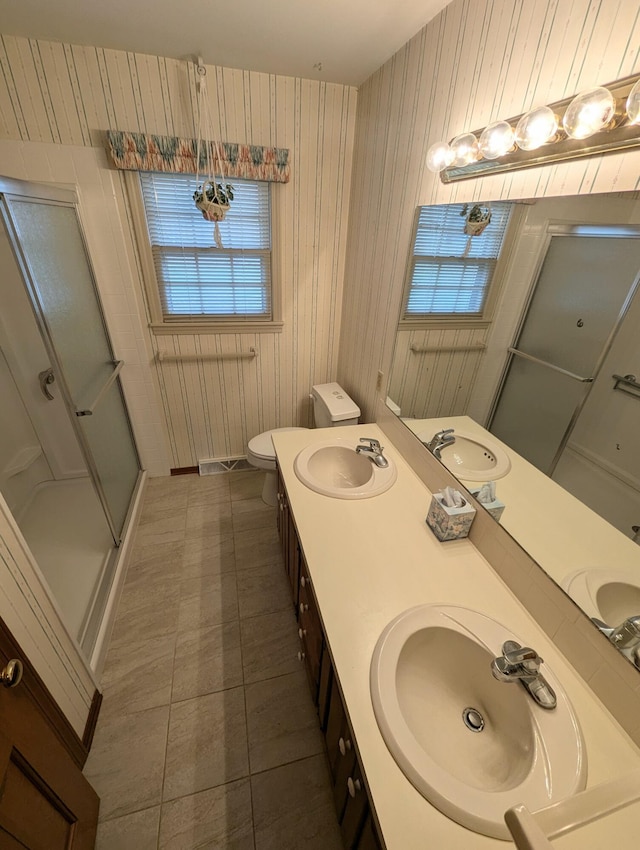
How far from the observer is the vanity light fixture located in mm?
678

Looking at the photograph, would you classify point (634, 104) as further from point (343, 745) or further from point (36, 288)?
point (36, 288)

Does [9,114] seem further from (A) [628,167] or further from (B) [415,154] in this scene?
(A) [628,167]

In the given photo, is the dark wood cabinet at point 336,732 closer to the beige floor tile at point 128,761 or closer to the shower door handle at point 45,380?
the beige floor tile at point 128,761

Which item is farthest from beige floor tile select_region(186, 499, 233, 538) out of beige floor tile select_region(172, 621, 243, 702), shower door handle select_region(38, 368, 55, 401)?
shower door handle select_region(38, 368, 55, 401)

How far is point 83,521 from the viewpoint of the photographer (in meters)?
2.15

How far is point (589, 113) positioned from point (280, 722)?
A: 2.03 m

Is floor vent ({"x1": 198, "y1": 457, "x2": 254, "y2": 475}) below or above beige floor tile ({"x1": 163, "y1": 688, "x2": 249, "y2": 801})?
above

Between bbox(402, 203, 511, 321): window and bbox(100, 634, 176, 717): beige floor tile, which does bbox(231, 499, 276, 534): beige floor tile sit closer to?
bbox(100, 634, 176, 717): beige floor tile

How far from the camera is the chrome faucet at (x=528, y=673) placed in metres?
0.74

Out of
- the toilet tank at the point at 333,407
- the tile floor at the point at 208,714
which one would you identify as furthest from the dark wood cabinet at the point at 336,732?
the toilet tank at the point at 333,407

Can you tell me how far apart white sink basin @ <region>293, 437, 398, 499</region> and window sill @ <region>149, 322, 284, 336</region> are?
1.01 m

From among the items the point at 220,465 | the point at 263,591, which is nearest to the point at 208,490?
the point at 220,465

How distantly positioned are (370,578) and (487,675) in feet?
1.17

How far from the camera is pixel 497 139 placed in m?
0.92
